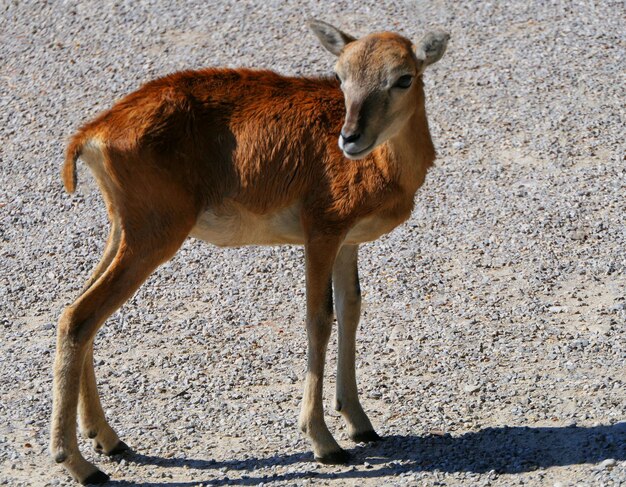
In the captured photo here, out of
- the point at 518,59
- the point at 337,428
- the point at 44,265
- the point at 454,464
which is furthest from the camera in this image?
the point at 518,59

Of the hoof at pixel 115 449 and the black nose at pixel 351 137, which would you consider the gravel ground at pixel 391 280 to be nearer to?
the hoof at pixel 115 449

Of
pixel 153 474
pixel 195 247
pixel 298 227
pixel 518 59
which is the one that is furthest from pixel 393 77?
pixel 518 59

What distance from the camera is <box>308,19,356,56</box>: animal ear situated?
8.30m

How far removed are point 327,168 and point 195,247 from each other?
415cm

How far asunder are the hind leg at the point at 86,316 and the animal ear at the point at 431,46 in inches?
84.6

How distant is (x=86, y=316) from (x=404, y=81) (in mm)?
2859

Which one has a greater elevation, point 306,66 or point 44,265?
point 306,66

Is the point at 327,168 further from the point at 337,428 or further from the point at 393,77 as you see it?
the point at 337,428

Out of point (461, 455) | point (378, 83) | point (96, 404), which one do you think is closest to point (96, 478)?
point (96, 404)

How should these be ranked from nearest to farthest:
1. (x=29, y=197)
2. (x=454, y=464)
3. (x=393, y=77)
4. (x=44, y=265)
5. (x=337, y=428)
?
(x=393, y=77) < (x=454, y=464) < (x=337, y=428) < (x=44, y=265) < (x=29, y=197)

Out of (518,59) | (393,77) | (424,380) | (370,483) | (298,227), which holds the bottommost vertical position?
(370,483)

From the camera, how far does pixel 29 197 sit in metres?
13.4

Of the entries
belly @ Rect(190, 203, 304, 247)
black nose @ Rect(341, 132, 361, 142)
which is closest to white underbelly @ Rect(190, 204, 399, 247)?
belly @ Rect(190, 203, 304, 247)

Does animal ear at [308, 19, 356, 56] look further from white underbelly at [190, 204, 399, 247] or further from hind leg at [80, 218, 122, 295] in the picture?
hind leg at [80, 218, 122, 295]
